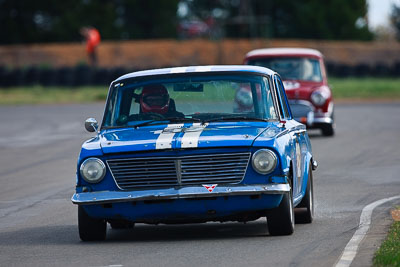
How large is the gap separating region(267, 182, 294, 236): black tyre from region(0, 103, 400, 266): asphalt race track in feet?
0.27

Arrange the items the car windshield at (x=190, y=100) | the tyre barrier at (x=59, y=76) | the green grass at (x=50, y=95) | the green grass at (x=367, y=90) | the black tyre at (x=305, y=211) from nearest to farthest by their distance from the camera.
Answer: the car windshield at (x=190, y=100) → the black tyre at (x=305, y=211) → the green grass at (x=367, y=90) → the green grass at (x=50, y=95) → the tyre barrier at (x=59, y=76)

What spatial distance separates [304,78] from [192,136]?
14.1 metres

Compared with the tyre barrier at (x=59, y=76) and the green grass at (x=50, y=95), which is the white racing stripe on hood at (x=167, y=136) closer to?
the green grass at (x=50, y=95)

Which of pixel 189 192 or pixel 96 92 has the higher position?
pixel 189 192

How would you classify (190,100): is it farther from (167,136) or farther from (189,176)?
(189,176)

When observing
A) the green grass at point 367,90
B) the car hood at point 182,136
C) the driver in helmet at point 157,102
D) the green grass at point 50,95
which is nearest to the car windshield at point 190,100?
the driver in helmet at point 157,102

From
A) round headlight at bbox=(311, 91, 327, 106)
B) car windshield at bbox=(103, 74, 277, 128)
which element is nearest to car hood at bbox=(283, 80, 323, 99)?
round headlight at bbox=(311, 91, 327, 106)

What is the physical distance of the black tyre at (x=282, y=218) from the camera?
8648 mm

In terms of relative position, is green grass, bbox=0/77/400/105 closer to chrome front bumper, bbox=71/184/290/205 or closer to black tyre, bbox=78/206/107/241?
black tyre, bbox=78/206/107/241

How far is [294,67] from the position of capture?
22375mm

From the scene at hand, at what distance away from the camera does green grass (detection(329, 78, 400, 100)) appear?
42.7 m

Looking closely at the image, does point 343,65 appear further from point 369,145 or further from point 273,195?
point 273,195

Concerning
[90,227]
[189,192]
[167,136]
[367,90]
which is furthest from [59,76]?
[189,192]

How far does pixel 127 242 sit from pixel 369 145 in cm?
1166
